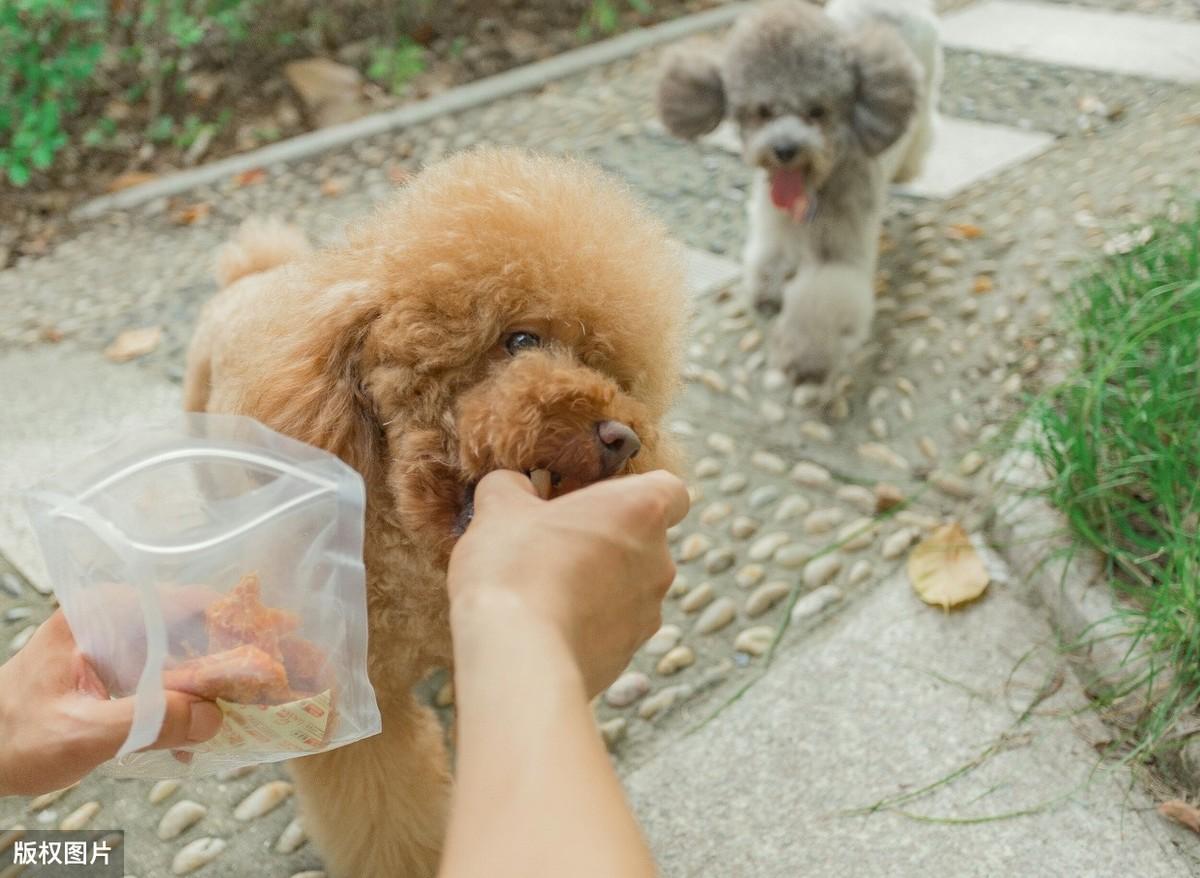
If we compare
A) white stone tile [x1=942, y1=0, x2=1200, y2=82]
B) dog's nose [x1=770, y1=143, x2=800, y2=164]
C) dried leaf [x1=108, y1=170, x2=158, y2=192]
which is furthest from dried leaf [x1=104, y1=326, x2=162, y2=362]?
white stone tile [x1=942, y1=0, x2=1200, y2=82]

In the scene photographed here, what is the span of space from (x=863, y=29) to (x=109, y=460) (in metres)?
2.52

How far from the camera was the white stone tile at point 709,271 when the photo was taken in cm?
321

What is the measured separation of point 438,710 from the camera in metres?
1.94

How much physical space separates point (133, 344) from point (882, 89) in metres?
2.35

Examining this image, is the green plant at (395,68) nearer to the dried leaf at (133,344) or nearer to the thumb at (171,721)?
the dried leaf at (133,344)

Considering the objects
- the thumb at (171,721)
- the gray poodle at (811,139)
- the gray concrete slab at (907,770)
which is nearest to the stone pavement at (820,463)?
the gray concrete slab at (907,770)

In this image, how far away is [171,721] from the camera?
100 cm

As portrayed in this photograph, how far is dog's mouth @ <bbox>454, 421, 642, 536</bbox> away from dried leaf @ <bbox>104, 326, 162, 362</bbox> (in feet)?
7.75

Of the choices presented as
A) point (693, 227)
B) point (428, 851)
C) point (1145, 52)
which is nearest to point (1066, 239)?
point (693, 227)

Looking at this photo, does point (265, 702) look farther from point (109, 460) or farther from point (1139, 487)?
point (1139, 487)

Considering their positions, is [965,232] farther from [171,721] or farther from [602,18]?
[171,721]

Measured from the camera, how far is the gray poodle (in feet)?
8.86

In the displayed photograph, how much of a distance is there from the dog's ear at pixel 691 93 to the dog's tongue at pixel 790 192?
33 centimetres

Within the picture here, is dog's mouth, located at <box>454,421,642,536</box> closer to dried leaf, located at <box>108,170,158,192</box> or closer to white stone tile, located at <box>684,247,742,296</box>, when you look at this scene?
white stone tile, located at <box>684,247,742,296</box>
